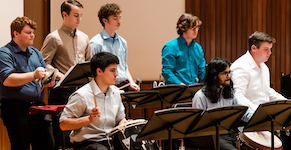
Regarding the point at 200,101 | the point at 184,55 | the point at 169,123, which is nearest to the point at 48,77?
the point at 169,123

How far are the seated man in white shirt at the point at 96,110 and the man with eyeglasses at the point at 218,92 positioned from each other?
77cm

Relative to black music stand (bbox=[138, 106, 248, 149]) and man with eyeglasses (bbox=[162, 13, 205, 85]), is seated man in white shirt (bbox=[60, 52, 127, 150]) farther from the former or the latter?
man with eyeglasses (bbox=[162, 13, 205, 85])

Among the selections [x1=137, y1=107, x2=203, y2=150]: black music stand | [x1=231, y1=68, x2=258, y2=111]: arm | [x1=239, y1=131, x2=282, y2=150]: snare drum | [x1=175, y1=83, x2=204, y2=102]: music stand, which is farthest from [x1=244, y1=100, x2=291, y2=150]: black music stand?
[x1=175, y1=83, x2=204, y2=102]: music stand

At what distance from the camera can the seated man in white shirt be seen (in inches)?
89.6

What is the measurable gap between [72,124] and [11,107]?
0.80m

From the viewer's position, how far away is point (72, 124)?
7.34 ft

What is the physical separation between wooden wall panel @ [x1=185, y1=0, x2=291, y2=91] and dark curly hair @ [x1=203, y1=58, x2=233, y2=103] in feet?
8.74

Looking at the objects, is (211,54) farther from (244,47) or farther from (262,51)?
(262,51)

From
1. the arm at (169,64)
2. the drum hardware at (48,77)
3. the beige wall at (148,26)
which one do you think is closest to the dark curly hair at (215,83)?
the arm at (169,64)

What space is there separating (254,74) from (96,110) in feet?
6.82

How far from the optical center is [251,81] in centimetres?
346

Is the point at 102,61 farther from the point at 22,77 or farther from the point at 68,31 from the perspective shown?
the point at 68,31

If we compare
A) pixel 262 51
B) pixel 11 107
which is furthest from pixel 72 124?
pixel 262 51

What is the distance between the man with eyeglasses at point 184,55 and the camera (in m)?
3.71
